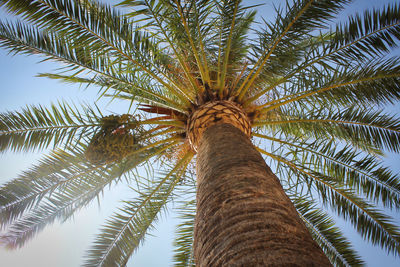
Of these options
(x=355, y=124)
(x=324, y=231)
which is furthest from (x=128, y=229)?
(x=355, y=124)

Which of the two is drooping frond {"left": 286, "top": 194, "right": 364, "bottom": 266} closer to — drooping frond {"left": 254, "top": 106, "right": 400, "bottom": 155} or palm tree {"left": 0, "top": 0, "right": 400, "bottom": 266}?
palm tree {"left": 0, "top": 0, "right": 400, "bottom": 266}

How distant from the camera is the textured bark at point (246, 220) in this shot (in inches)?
57.0

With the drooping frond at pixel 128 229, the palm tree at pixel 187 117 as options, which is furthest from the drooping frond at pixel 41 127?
the drooping frond at pixel 128 229

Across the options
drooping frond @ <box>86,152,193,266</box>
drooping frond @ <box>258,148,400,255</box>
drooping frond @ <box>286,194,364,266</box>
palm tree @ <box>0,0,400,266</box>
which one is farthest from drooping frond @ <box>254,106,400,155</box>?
drooping frond @ <box>86,152,193,266</box>

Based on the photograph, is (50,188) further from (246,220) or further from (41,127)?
(246,220)

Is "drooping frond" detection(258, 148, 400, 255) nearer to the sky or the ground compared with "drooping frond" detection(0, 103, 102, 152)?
nearer to the ground

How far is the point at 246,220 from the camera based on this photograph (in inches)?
69.7

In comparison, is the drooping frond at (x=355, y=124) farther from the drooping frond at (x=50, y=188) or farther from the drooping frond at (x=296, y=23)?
the drooping frond at (x=50, y=188)

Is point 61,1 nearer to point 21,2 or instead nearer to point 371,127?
point 21,2

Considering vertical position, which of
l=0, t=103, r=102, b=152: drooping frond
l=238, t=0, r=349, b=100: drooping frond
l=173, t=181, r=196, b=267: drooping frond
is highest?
l=238, t=0, r=349, b=100: drooping frond

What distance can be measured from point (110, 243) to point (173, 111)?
2756 mm

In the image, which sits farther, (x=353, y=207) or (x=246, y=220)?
(x=353, y=207)

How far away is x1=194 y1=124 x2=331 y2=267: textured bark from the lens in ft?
4.75

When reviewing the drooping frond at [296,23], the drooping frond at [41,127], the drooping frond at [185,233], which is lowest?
the drooping frond at [185,233]
